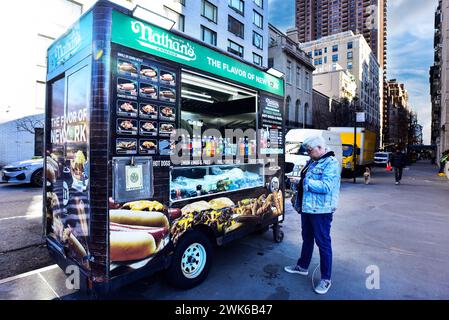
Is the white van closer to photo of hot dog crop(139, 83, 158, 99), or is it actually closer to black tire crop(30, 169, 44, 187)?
photo of hot dog crop(139, 83, 158, 99)

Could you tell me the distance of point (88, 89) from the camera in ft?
8.63

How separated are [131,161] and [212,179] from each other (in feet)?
4.64

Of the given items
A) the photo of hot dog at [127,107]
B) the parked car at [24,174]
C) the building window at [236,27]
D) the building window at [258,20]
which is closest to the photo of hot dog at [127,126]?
the photo of hot dog at [127,107]

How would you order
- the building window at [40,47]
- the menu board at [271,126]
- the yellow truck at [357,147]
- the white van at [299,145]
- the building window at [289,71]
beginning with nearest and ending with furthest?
the menu board at [271,126], the white van at [299,145], the building window at [40,47], the yellow truck at [357,147], the building window at [289,71]

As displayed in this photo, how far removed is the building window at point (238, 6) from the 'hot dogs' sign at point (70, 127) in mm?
29053

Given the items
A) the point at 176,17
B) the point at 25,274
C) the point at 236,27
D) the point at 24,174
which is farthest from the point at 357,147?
the point at 25,274

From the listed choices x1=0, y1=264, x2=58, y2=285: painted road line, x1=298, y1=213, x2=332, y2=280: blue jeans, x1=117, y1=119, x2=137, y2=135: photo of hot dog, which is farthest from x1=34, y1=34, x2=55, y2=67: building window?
x1=298, y1=213, x2=332, y2=280: blue jeans

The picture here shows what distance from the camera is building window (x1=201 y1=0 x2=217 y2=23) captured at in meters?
25.2

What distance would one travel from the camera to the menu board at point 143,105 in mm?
2678

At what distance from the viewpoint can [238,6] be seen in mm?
29094

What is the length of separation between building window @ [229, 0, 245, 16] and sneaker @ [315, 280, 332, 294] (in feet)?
98.7

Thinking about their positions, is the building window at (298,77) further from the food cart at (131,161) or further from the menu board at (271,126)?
the food cart at (131,161)

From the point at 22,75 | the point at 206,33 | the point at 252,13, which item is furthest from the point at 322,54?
the point at 22,75

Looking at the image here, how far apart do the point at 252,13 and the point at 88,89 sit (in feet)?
107
